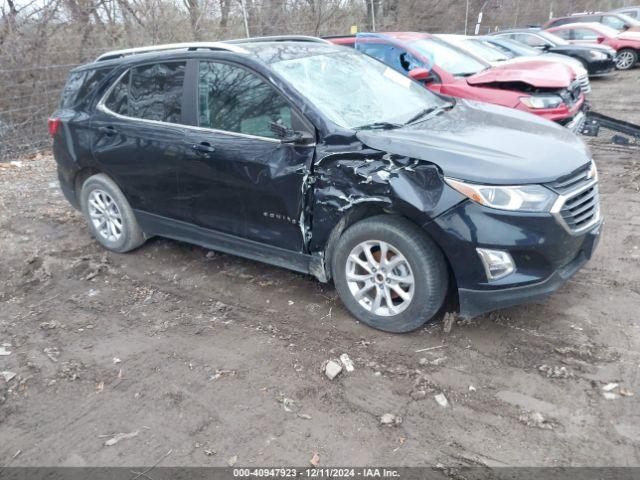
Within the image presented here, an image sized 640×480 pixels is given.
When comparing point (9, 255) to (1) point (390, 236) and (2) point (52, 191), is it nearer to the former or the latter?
(2) point (52, 191)

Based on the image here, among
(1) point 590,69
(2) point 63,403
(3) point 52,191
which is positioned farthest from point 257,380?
(1) point 590,69

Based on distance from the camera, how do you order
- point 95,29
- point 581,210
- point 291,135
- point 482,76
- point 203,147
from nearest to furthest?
point 581,210 < point 291,135 < point 203,147 < point 482,76 < point 95,29

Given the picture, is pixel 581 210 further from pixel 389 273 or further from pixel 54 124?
pixel 54 124

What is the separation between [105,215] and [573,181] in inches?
163

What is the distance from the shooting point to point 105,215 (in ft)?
17.3

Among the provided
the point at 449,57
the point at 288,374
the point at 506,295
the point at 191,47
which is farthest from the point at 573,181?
the point at 449,57

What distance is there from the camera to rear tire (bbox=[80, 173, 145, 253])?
508 centimetres

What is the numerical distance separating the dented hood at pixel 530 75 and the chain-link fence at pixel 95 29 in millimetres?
5368

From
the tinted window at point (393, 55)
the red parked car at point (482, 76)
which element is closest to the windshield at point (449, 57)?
the red parked car at point (482, 76)

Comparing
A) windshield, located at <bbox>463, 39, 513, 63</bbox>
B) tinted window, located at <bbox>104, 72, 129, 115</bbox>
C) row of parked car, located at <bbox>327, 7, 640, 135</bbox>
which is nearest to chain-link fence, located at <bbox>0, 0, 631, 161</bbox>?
windshield, located at <bbox>463, 39, 513, 63</bbox>

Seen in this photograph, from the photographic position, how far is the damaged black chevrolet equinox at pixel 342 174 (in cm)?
323

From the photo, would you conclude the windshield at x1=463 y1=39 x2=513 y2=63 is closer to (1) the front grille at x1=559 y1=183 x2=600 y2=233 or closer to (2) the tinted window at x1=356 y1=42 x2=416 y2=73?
(2) the tinted window at x1=356 y1=42 x2=416 y2=73

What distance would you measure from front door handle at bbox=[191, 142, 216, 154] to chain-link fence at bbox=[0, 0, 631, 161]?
6.74 m

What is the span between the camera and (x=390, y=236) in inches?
135
